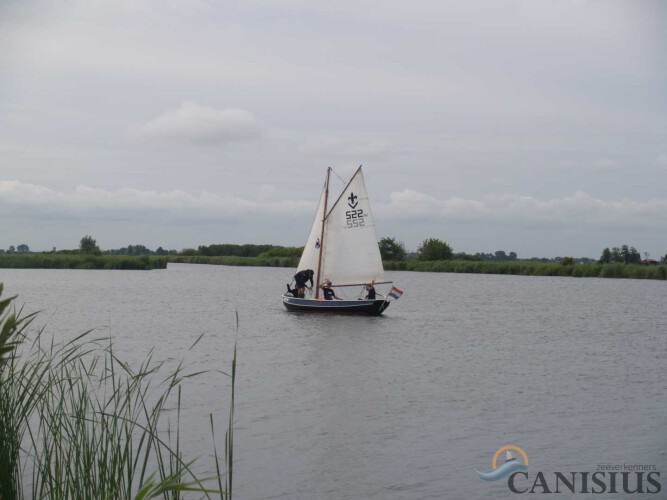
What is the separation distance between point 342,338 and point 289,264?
219 ft

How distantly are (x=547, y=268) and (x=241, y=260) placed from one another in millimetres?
49503

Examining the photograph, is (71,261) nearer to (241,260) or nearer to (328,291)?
(241,260)

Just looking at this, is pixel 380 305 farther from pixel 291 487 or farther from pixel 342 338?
pixel 291 487

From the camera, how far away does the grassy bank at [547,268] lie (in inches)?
2977

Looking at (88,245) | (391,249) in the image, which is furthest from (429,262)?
(88,245)

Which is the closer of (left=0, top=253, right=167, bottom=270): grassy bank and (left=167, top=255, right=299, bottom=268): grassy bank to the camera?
(left=0, top=253, right=167, bottom=270): grassy bank

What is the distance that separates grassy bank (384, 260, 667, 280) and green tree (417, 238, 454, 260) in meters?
3.55

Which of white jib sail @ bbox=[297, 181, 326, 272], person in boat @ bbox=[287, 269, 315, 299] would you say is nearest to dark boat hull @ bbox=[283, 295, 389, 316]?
person in boat @ bbox=[287, 269, 315, 299]

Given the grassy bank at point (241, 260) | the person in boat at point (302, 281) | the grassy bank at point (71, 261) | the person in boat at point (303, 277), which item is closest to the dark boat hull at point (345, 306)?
the person in boat at point (302, 281)

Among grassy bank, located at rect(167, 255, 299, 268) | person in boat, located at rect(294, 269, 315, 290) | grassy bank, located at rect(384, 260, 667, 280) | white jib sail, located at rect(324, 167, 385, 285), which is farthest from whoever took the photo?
grassy bank, located at rect(167, 255, 299, 268)

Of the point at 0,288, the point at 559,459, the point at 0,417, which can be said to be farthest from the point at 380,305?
the point at 0,288

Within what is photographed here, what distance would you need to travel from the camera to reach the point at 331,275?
3306 cm

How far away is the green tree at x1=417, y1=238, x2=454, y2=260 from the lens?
3976 inches

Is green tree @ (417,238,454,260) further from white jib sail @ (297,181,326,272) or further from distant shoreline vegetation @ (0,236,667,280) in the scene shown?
white jib sail @ (297,181,326,272)
